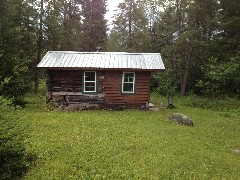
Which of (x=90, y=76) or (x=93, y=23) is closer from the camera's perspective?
(x=90, y=76)

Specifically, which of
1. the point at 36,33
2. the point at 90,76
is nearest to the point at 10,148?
the point at 90,76

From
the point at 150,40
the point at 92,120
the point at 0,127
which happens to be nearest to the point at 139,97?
the point at 92,120

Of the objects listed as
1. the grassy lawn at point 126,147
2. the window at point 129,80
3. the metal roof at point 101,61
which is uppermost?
the metal roof at point 101,61

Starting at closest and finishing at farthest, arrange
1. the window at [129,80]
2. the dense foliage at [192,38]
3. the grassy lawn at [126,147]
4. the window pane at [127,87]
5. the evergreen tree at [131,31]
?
the grassy lawn at [126,147] < the window at [129,80] < the window pane at [127,87] < the dense foliage at [192,38] < the evergreen tree at [131,31]

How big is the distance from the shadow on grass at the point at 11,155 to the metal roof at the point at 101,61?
1324 cm

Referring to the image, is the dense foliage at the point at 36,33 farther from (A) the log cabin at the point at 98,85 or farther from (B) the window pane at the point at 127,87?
(B) the window pane at the point at 127,87

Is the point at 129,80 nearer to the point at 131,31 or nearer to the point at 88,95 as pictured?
the point at 88,95

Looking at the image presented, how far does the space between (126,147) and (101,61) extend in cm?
1201

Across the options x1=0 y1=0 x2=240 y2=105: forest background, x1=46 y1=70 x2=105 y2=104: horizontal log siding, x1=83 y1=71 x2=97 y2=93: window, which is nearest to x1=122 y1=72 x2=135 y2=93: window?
x1=46 y1=70 x2=105 y2=104: horizontal log siding

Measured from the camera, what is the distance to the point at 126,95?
906 inches

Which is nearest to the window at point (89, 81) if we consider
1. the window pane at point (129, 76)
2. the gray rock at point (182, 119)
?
the window pane at point (129, 76)

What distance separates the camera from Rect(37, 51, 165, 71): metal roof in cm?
2234

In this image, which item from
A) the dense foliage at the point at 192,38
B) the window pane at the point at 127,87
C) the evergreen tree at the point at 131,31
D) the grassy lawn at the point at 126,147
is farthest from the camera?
the evergreen tree at the point at 131,31

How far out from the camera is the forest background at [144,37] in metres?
21.2
